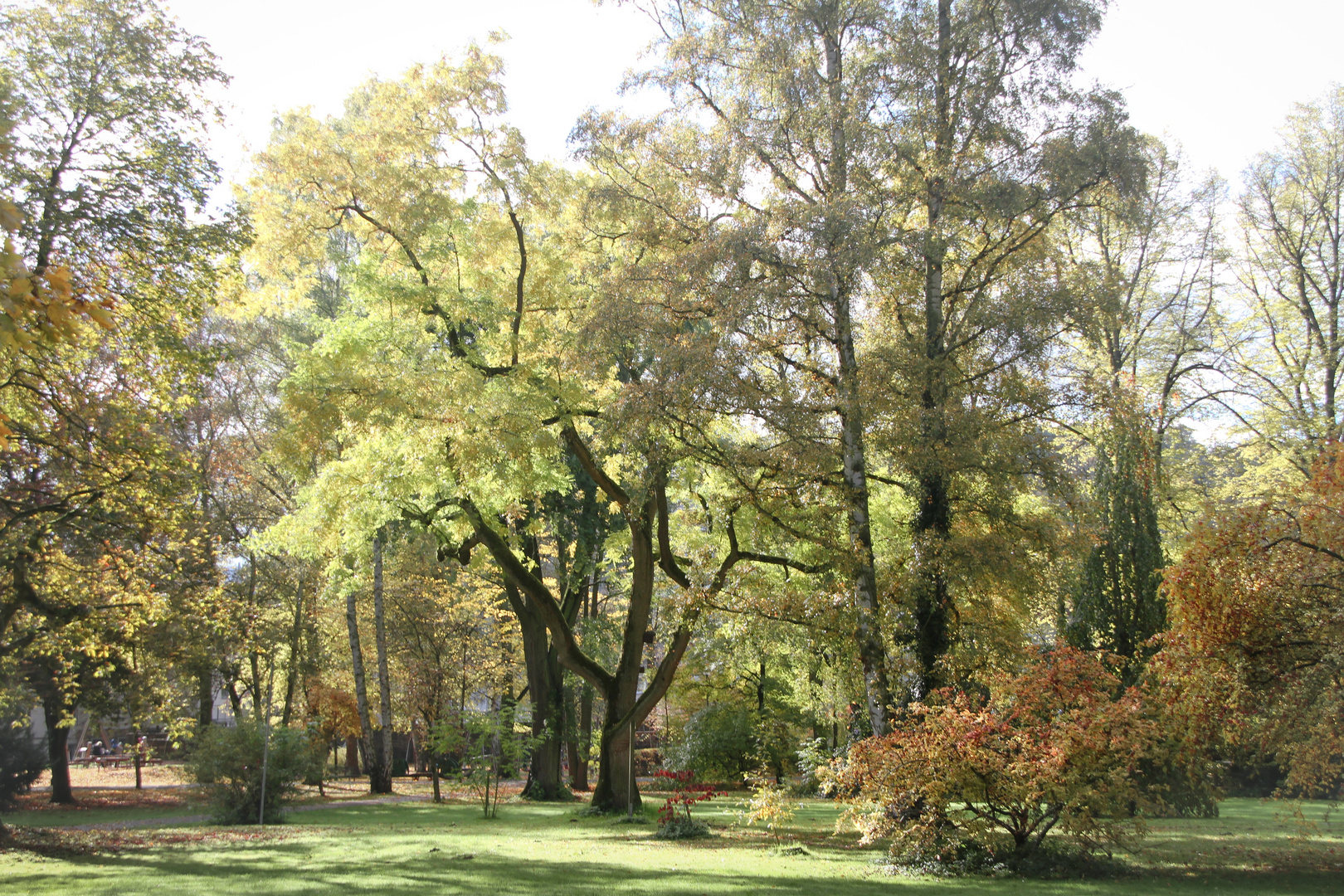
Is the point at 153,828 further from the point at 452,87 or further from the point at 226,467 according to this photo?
the point at 452,87

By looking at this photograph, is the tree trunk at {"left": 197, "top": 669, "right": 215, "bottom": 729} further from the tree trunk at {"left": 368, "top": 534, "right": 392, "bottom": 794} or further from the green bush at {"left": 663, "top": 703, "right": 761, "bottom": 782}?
the green bush at {"left": 663, "top": 703, "right": 761, "bottom": 782}

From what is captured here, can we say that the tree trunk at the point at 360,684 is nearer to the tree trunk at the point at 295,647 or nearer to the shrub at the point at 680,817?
the tree trunk at the point at 295,647

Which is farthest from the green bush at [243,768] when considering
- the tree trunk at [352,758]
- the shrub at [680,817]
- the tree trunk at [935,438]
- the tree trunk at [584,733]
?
the tree trunk at [352,758]

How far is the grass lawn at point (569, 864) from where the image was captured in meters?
7.90

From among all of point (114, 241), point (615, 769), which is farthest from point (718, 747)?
point (114, 241)

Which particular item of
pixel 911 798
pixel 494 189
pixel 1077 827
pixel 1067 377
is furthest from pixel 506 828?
pixel 1067 377

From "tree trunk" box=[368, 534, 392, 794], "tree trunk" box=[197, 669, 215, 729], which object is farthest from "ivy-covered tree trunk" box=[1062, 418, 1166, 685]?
"tree trunk" box=[197, 669, 215, 729]

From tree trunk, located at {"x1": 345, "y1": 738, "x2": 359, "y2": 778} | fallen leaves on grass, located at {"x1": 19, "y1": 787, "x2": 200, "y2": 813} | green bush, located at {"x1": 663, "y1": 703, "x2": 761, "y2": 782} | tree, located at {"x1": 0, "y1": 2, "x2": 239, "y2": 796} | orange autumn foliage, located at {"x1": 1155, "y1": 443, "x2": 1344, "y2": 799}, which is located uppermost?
tree, located at {"x1": 0, "y1": 2, "x2": 239, "y2": 796}

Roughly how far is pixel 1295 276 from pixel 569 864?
23941 millimetres

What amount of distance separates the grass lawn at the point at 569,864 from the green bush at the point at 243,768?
107 centimetres

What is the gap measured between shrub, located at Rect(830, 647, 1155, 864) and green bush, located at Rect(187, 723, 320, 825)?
10.9 m

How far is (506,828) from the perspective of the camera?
1412 cm

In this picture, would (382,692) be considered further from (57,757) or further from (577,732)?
(57,757)

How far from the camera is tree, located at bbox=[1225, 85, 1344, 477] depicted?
70.8 feet
